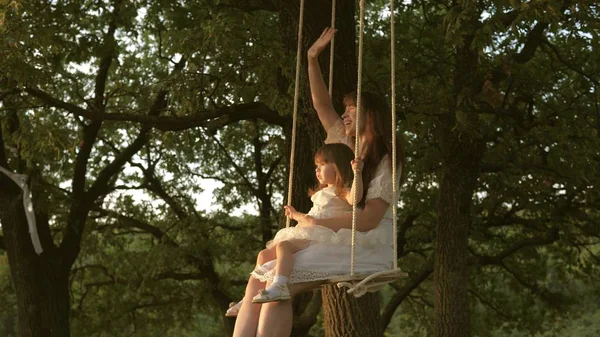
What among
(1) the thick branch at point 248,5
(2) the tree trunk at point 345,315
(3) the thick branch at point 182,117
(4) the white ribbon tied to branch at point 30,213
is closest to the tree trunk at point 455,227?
(3) the thick branch at point 182,117

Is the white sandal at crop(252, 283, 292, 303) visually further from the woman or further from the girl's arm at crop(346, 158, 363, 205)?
the girl's arm at crop(346, 158, 363, 205)

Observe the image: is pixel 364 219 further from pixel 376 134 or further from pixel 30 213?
pixel 30 213

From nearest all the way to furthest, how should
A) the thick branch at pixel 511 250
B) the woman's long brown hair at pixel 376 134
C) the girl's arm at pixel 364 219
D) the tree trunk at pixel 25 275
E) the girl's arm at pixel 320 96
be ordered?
the girl's arm at pixel 364 219 → the woman's long brown hair at pixel 376 134 → the girl's arm at pixel 320 96 → the tree trunk at pixel 25 275 → the thick branch at pixel 511 250

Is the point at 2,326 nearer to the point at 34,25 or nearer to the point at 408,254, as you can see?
the point at 408,254

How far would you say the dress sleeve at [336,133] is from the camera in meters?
6.16

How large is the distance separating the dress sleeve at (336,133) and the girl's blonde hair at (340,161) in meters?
0.59

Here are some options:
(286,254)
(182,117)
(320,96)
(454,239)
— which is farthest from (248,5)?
(286,254)

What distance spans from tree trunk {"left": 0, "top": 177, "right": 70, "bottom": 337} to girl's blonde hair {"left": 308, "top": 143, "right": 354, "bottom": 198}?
337 inches

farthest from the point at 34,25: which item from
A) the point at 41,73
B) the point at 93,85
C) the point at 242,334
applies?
the point at 93,85

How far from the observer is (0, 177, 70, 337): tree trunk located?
13.4 m

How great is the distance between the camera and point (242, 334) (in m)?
5.30

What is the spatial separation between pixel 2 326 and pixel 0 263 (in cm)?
1496

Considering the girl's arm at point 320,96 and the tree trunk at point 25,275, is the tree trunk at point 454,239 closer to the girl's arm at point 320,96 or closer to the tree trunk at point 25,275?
the tree trunk at point 25,275

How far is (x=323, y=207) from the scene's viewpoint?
5527mm
